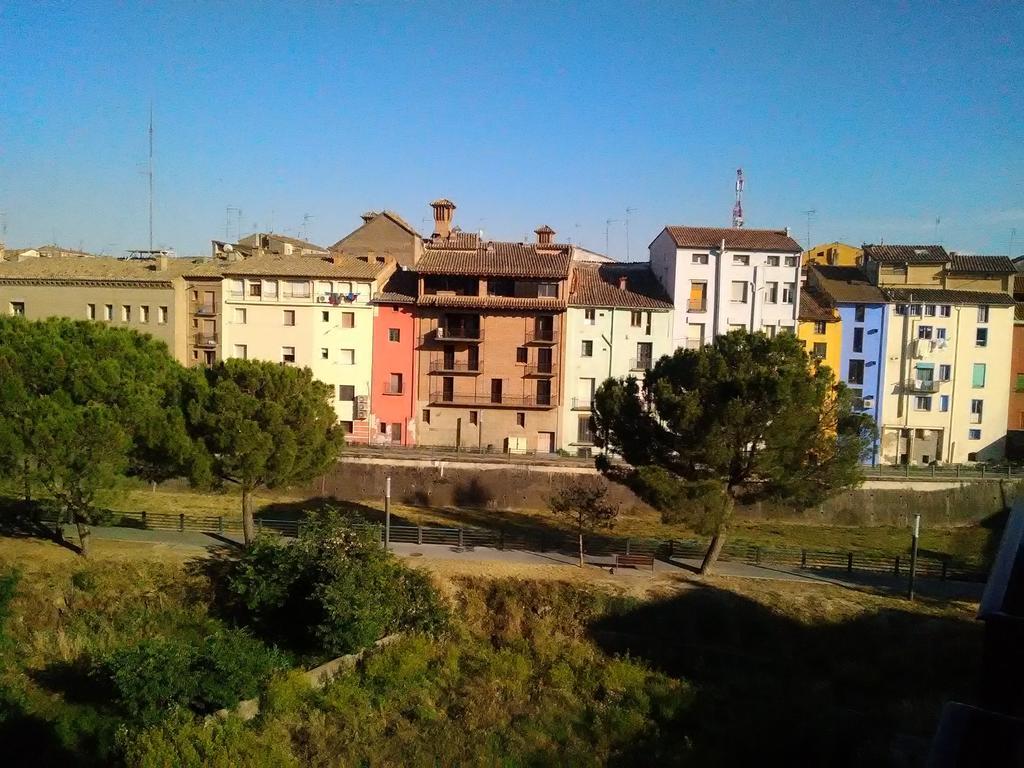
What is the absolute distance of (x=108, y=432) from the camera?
58.3ft

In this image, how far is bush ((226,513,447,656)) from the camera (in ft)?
51.3

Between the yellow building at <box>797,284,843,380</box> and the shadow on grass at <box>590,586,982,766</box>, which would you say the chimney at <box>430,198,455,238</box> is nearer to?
the yellow building at <box>797,284,843,380</box>

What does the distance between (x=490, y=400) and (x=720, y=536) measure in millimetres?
17057

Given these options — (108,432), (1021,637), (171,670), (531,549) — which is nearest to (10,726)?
(171,670)

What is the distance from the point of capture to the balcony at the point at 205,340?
1420 inches

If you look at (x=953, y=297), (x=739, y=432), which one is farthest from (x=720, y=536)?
(x=953, y=297)

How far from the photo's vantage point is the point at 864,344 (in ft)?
116

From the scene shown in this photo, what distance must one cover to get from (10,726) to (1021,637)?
16.1 meters

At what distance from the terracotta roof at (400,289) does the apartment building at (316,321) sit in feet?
1.53

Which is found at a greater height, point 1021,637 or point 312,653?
point 1021,637

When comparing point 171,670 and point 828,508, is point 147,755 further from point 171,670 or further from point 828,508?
point 828,508

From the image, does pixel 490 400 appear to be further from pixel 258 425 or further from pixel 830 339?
pixel 830 339

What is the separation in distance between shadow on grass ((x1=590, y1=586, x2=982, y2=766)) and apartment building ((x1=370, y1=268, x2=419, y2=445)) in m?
19.7

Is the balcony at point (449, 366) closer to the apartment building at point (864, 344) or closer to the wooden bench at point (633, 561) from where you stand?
the wooden bench at point (633, 561)
